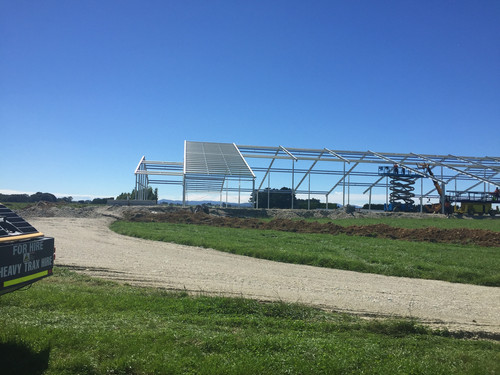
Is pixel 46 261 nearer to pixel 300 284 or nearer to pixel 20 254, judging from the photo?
pixel 20 254

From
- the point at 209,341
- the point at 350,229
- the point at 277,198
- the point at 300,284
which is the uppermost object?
the point at 277,198

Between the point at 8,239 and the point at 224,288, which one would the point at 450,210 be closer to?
the point at 224,288

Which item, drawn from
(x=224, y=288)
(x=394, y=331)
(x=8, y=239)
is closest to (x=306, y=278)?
(x=224, y=288)

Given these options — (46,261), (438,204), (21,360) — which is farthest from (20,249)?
(438,204)

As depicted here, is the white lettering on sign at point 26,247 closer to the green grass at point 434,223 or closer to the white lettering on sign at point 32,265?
the white lettering on sign at point 32,265

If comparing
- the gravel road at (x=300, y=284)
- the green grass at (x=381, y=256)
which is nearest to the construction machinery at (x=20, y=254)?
the gravel road at (x=300, y=284)

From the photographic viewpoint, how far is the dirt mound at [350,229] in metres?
21.2

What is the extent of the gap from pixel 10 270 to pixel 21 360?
1.08m

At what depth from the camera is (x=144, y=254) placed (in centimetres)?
1512

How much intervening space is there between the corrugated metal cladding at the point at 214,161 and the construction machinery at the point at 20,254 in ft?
109

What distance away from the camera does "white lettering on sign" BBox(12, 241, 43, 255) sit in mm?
5062

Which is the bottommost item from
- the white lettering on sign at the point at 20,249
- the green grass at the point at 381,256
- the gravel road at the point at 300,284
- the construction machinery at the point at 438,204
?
the gravel road at the point at 300,284

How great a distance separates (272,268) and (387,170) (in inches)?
1529

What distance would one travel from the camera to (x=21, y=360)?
4840 mm
